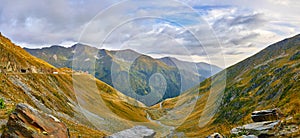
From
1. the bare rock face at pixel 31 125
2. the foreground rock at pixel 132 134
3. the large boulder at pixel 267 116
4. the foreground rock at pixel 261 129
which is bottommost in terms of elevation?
the foreground rock at pixel 132 134

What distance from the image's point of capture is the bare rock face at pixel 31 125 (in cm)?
2061

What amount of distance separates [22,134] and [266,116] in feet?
66.2

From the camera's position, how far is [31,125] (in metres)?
21.5

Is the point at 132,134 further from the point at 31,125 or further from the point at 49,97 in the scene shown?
the point at 31,125

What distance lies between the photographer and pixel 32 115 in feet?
72.9

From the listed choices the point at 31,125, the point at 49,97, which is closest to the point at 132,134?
the point at 49,97

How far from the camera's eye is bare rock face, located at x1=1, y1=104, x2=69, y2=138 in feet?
67.6

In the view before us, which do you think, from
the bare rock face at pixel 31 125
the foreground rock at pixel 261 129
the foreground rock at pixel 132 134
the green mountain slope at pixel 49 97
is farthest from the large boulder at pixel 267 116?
the green mountain slope at pixel 49 97

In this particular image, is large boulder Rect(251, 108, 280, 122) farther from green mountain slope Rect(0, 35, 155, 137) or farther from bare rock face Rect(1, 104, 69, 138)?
green mountain slope Rect(0, 35, 155, 137)

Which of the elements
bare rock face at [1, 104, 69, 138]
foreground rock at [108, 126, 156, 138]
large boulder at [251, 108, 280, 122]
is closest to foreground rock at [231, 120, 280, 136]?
large boulder at [251, 108, 280, 122]

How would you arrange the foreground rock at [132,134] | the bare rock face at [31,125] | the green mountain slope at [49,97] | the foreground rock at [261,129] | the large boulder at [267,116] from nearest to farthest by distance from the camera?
the bare rock face at [31,125] → the foreground rock at [261,129] → the large boulder at [267,116] → the foreground rock at [132,134] → the green mountain slope at [49,97]

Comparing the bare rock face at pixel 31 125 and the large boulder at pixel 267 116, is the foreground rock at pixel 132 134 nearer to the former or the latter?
the bare rock face at pixel 31 125

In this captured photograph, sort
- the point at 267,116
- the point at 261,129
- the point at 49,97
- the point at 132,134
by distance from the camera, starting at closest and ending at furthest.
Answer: the point at 261,129, the point at 267,116, the point at 132,134, the point at 49,97

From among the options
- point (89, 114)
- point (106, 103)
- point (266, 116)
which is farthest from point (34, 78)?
point (266, 116)
